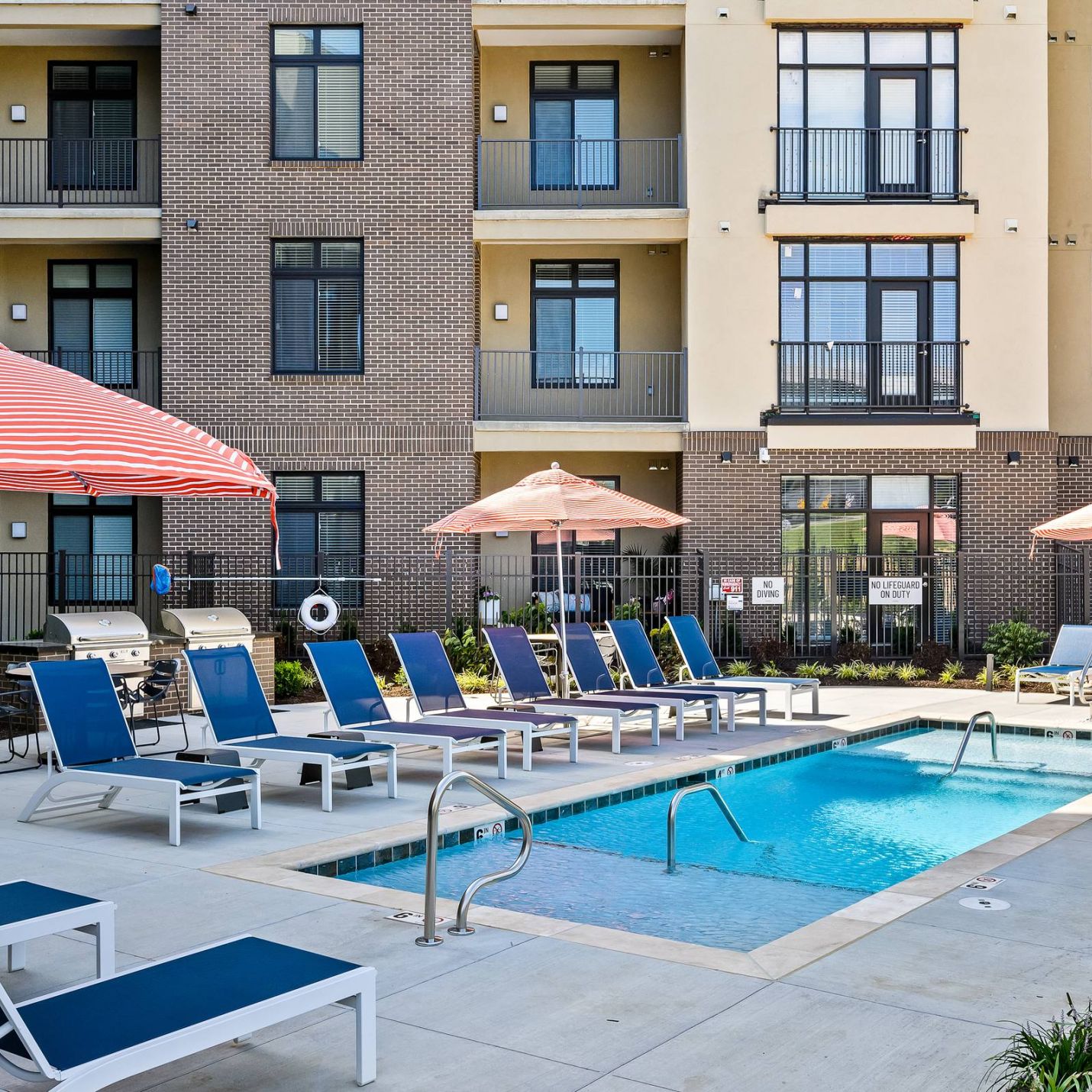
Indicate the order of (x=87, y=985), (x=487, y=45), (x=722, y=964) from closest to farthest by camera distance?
(x=87, y=985) → (x=722, y=964) → (x=487, y=45)

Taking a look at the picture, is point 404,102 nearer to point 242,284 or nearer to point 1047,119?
point 242,284

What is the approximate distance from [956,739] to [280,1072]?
10319 millimetres

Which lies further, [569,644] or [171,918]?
[569,644]

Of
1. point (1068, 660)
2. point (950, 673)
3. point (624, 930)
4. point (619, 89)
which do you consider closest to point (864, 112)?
point (619, 89)

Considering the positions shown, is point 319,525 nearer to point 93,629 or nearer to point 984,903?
point 93,629

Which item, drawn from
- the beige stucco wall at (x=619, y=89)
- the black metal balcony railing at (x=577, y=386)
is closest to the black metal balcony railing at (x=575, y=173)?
the beige stucco wall at (x=619, y=89)

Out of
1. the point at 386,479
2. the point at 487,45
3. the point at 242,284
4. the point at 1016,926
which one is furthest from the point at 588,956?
the point at 487,45

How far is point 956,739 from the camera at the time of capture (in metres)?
13.1

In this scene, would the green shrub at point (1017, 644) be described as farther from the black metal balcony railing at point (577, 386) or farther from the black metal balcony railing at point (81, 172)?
the black metal balcony railing at point (81, 172)

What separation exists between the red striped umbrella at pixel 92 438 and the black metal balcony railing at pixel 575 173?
627 inches

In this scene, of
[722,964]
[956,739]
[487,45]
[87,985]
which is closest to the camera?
[87,985]

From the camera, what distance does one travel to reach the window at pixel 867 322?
20359 mm

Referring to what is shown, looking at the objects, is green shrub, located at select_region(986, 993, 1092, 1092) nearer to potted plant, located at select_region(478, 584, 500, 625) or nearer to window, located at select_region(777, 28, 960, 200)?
potted plant, located at select_region(478, 584, 500, 625)

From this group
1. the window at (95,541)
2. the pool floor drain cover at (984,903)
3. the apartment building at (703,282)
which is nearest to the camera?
the pool floor drain cover at (984,903)
